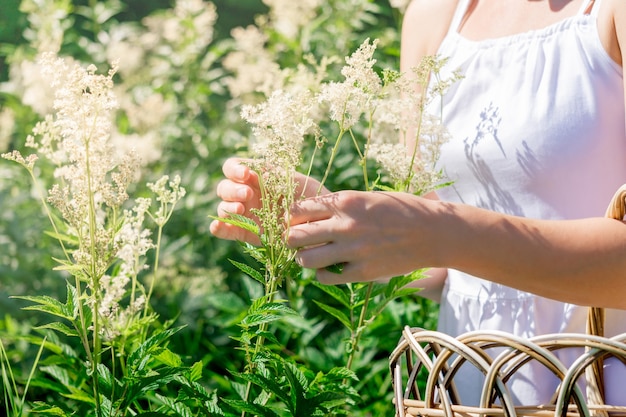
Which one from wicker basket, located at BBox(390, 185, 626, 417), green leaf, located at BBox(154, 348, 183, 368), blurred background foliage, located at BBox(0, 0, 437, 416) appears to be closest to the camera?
wicker basket, located at BBox(390, 185, 626, 417)

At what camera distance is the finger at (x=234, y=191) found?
38.9 inches

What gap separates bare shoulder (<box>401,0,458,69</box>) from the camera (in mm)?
1398

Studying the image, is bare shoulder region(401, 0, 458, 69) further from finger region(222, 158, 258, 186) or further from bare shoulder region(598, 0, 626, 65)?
finger region(222, 158, 258, 186)

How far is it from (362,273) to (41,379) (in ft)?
2.18

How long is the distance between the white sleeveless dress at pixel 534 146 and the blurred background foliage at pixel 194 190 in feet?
2.16

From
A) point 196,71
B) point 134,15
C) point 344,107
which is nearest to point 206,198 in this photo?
point 196,71

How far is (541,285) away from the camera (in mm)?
946

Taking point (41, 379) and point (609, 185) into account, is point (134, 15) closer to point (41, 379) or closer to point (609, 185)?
point (41, 379)

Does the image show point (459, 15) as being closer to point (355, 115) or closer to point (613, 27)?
point (613, 27)

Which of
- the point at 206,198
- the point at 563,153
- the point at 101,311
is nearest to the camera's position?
the point at 101,311

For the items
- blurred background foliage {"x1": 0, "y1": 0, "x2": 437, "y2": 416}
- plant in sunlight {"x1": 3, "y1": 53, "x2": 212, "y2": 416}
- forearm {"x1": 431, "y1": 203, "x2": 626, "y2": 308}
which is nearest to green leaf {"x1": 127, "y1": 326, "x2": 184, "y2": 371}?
plant in sunlight {"x1": 3, "y1": 53, "x2": 212, "y2": 416}

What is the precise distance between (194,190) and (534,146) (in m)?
1.56

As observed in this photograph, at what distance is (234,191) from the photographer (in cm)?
100

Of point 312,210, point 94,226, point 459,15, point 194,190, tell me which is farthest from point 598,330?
point 194,190
